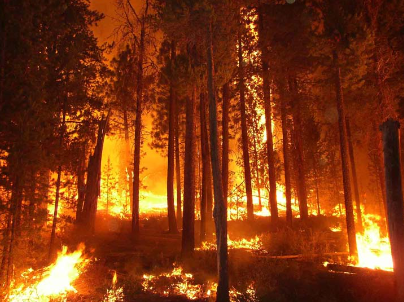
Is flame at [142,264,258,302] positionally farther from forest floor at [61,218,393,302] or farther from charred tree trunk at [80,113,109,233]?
charred tree trunk at [80,113,109,233]

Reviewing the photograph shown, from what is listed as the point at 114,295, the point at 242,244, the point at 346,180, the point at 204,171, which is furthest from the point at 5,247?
the point at 346,180

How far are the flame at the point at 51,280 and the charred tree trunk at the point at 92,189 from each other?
414 centimetres

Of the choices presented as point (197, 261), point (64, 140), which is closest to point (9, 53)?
point (64, 140)

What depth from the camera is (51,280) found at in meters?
10.5

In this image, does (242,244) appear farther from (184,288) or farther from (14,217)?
(14,217)

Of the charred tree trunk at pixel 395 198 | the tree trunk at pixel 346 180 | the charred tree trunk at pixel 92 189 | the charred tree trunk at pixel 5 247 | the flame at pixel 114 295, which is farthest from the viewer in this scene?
the charred tree trunk at pixel 92 189

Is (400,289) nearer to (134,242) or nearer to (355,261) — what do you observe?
(355,261)

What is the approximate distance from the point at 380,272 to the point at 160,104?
2193 centimetres

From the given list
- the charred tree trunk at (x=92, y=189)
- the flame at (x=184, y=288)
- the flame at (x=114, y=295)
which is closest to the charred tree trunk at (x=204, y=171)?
the flame at (x=184, y=288)

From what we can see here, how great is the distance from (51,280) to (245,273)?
271 inches

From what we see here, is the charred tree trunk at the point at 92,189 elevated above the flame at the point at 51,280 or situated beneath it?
elevated above

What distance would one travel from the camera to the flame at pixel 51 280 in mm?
8812

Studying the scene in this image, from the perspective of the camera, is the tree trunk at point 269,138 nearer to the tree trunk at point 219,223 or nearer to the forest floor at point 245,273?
the forest floor at point 245,273

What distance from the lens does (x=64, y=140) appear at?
41.6 ft
